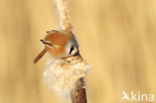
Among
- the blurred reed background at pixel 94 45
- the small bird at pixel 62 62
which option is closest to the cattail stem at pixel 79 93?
the small bird at pixel 62 62

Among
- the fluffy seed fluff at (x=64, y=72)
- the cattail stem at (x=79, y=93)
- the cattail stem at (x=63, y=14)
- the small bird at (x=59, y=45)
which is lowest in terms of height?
the cattail stem at (x=79, y=93)

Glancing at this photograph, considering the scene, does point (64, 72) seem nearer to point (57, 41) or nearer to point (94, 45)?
point (57, 41)

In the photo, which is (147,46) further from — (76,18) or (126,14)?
(76,18)

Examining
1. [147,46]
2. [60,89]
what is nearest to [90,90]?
[147,46]

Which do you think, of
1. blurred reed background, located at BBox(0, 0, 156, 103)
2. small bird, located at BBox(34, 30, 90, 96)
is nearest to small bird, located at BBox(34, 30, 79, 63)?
small bird, located at BBox(34, 30, 90, 96)

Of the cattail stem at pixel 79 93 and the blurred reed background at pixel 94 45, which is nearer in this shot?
the cattail stem at pixel 79 93

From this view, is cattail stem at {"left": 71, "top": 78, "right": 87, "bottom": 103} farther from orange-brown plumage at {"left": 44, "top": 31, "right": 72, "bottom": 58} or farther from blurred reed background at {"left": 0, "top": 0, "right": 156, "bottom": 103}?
blurred reed background at {"left": 0, "top": 0, "right": 156, "bottom": 103}

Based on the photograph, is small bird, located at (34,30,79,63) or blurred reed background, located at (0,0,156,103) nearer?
small bird, located at (34,30,79,63)

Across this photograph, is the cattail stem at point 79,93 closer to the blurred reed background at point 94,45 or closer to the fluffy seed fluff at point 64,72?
the fluffy seed fluff at point 64,72
